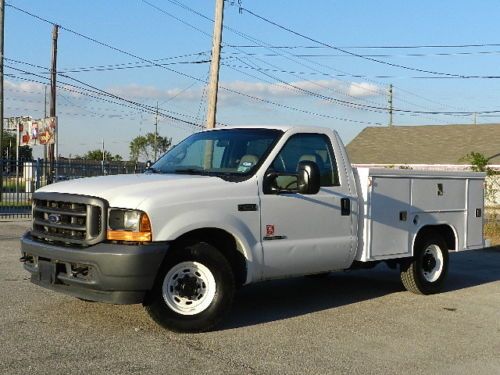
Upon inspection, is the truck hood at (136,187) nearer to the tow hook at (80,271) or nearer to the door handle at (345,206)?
the tow hook at (80,271)

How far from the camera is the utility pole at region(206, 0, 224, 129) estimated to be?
2106 cm

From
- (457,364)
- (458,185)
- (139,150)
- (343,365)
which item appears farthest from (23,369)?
(139,150)

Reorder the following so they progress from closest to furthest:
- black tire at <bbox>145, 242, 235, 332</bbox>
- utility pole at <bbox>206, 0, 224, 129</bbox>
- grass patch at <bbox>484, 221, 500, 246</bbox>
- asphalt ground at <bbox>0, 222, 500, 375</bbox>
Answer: asphalt ground at <bbox>0, 222, 500, 375</bbox> → black tire at <bbox>145, 242, 235, 332</bbox> → grass patch at <bbox>484, 221, 500, 246</bbox> → utility pole at <bbox>206, 0, 224, 129</bbox>

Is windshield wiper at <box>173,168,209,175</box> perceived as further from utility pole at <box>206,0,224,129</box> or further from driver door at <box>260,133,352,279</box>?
utility pole at <box>206,0,224,129</box>

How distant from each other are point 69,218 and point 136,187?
69 centimetres

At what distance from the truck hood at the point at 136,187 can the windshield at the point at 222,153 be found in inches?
14.5

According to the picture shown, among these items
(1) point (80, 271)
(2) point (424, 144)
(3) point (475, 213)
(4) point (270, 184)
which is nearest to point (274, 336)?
(4) point (270, 184)

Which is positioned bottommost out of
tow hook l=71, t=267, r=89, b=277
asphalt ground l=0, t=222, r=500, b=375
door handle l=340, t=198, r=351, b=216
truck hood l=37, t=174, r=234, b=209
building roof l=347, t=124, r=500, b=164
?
asphalt ground l=0, t=222, r=500, b=375

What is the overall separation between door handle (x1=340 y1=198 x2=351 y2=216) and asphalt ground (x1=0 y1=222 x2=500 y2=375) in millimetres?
1099

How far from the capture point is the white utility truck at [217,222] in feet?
19.4

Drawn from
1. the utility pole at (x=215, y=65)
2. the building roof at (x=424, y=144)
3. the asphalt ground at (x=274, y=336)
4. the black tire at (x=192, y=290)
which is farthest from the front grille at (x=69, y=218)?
the building roof at (x=424, y=144)

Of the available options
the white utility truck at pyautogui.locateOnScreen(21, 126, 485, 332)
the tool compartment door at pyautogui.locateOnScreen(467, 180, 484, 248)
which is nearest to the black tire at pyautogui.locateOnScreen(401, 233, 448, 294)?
the white utility truck at pyautogui.locateOnScreen(21, 126, 485, 332)

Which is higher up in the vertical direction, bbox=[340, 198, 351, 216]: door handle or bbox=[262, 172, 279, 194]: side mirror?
bbox=[262, 172, 279, 194]: side mirror

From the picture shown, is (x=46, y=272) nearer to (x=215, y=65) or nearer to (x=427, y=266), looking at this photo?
(x=427, y=266)
